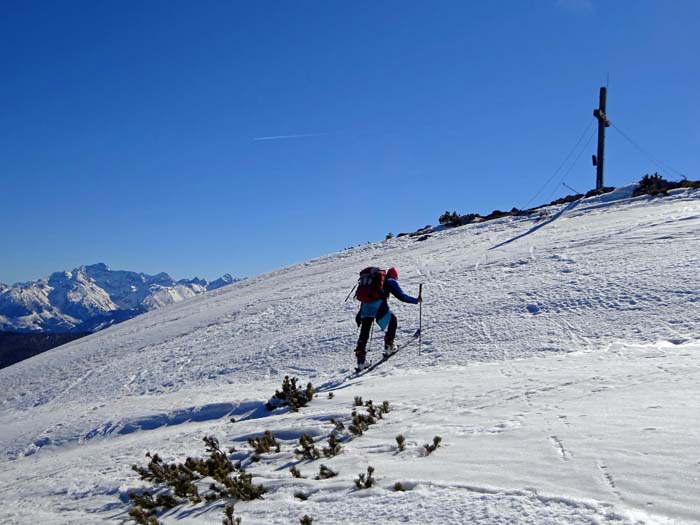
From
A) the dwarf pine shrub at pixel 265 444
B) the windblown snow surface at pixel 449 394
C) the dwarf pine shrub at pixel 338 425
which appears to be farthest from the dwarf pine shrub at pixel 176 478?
the dwarf pine shrub at pixel 338 425

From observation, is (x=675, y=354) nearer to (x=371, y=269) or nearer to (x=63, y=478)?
(x=371, y=269)

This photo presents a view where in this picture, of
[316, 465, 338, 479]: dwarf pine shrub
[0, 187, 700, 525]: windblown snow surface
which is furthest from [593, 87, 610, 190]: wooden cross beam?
[316, 465, 338, 479]: dwarf pine shrub

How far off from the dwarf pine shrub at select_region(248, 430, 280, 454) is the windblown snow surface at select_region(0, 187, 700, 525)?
0.38 feet

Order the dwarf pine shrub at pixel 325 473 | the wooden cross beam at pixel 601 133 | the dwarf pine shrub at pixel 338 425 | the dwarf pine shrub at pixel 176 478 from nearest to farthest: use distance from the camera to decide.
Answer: the dwarf pine shrub at pixel 325 473 → the dwarf pine shrub at pixel 176 478 → the dwarf pine shrub at pixel 338 425 → the wooden cross beam at pixel 601 133

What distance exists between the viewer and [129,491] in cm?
531

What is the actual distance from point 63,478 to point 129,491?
1588mm

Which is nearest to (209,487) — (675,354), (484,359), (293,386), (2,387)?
(293,386)

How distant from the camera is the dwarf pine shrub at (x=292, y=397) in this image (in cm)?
704

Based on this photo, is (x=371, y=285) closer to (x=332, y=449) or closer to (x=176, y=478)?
(x=332, y=449)

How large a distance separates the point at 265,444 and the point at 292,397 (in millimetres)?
1600

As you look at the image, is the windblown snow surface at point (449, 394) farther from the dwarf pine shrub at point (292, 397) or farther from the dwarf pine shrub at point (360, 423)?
the dwarf pine shrub at point (292, 397)

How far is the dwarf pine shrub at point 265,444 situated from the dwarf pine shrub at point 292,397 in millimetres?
1155

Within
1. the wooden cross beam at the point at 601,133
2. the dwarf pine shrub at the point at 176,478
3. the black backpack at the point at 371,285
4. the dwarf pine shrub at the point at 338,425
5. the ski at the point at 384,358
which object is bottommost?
the dwarf pine shrub at the point at 176,478

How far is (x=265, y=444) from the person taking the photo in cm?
556
